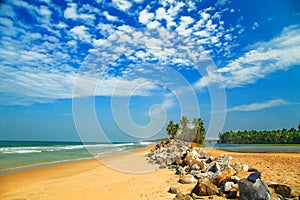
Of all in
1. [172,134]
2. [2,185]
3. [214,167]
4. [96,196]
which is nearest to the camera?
[96,196]

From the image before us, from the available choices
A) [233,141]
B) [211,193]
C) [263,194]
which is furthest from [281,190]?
[233,141]

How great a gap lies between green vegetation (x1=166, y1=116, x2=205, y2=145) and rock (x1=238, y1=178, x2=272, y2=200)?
2184 inches

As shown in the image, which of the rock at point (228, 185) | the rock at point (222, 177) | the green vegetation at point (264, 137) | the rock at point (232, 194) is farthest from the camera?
the green vegetation at point (264, 137)

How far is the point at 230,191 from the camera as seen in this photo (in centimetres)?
579

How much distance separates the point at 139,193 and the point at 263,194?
408 cm

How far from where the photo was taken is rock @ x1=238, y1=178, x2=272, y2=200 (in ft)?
15.8

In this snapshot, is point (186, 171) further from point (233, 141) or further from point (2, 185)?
point (233, 141)

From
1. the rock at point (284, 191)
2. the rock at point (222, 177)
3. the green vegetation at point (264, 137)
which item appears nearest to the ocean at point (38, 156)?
the rock at point (222, 177)

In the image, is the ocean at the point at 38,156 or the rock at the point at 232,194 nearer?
the rock at the point at 232,194

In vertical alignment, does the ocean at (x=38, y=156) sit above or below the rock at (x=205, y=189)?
below

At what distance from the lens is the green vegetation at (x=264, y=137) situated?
9499cm

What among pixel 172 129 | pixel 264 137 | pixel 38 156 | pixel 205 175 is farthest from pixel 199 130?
pixel 264 137

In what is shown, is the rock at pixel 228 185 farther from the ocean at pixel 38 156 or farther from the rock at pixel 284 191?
the ocean at pixel 38 156

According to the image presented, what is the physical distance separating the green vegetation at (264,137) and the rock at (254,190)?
359 feet
